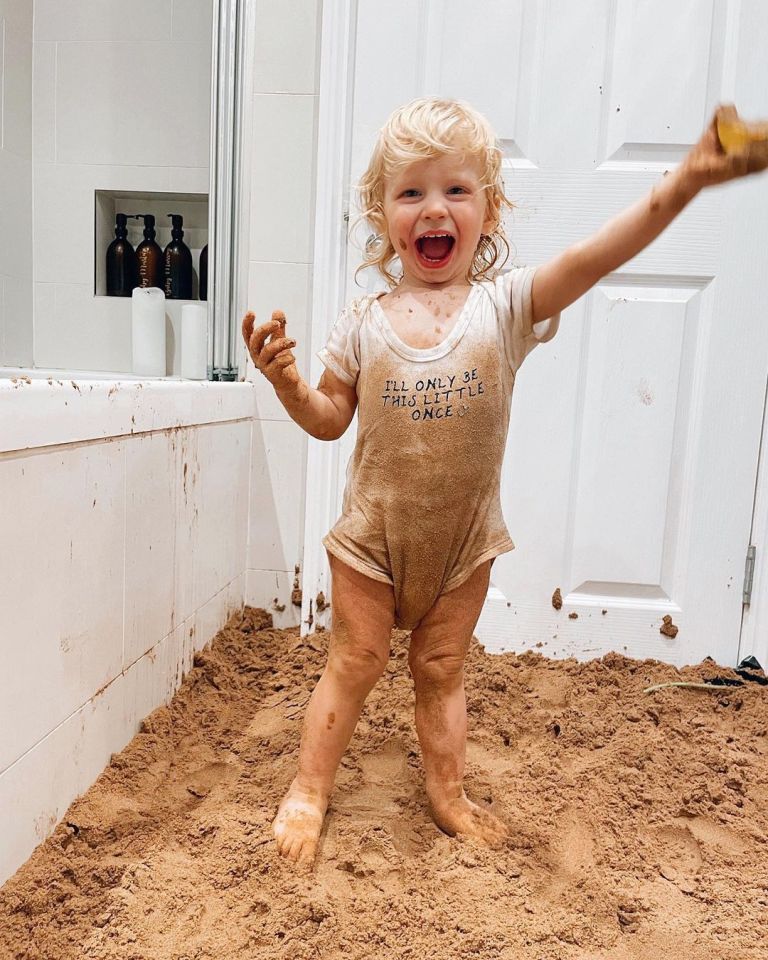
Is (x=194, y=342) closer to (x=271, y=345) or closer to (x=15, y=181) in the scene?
(x=15, y=181)

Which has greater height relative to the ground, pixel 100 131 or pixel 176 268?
pixel 100 131

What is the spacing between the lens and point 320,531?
5.64 feet

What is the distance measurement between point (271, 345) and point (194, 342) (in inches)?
38.6

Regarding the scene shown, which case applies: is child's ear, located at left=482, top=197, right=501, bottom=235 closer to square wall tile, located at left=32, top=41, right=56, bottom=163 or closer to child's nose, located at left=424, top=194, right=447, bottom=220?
child's nose, located at left=424, top=194, right=447, bottom=220

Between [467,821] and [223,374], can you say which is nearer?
[467,821]

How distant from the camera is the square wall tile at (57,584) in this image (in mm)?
826

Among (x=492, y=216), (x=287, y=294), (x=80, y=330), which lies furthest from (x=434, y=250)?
(x=80, y=330)

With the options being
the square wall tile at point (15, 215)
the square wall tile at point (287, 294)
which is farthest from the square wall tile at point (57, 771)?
the square wall tile at point (15, 215)

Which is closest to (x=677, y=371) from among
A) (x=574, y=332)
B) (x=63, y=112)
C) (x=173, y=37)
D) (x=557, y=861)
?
(x=574, y=332)

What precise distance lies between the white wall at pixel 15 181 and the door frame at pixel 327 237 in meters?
0.89

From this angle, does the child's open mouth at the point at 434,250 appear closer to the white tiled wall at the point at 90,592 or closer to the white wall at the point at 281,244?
the white tiled wall at the point at 90,592

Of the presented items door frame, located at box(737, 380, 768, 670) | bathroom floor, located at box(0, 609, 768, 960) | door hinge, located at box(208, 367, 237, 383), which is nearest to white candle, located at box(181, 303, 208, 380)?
door hinge, located at box(208, 367, 237, 383)

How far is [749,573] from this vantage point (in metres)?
1.67

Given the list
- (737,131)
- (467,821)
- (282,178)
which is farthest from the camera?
(282,178)
